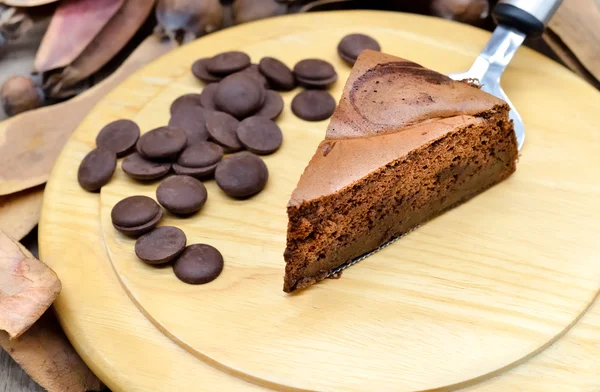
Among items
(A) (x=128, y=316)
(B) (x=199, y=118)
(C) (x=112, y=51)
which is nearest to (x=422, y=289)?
(A) (x=128, y=316)

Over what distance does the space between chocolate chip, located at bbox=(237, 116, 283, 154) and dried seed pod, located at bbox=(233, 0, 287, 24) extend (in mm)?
887

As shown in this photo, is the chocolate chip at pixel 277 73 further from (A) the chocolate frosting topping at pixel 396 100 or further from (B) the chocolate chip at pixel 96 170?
(B) the chocolate chip at pixel 96 170

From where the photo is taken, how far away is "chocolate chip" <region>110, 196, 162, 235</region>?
206cm

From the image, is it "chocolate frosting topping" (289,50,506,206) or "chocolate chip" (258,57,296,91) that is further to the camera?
"chocolate chip" (258,57,296,91)

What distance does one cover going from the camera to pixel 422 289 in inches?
78.4

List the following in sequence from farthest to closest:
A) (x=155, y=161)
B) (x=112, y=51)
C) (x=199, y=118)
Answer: (x=112, y=51), (x=199, y=118), (x=155, y=161)

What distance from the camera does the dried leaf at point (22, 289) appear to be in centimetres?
179

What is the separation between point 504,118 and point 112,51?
6.10 ft

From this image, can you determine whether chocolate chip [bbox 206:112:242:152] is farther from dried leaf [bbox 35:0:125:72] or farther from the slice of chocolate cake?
dried leaf [bbox 35:0:125:72]

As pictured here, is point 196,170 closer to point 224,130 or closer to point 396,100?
point 224,130

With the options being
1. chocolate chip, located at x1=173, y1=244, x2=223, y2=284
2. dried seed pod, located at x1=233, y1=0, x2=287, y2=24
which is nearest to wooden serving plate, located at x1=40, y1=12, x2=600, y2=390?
chocolate chip, located at x1=173, y1=244, x2=223, y2=284

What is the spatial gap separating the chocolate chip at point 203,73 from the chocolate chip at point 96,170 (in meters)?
0.58

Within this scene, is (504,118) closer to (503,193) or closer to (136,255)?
(503,193)

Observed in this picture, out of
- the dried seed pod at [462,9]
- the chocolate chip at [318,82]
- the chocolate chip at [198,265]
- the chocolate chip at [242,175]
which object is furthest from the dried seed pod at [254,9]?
the chocolate chip at [198,265]
